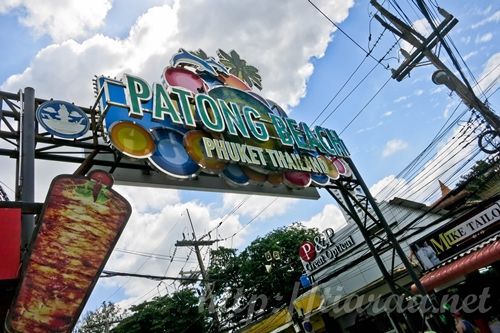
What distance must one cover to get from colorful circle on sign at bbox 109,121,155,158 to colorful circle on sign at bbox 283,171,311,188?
115 inches

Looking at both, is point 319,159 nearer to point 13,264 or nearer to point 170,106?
point 170,106

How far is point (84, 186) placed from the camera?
3.09 meters

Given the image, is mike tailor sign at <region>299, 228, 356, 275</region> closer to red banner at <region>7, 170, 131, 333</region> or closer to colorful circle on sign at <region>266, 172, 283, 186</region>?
colorful circle on sign at <region>266, 172, 283, 186</region>

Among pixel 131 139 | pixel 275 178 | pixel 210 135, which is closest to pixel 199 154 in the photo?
pixel 210 135

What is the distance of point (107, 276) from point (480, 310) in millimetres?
10590

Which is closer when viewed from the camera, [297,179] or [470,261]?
[297,179]

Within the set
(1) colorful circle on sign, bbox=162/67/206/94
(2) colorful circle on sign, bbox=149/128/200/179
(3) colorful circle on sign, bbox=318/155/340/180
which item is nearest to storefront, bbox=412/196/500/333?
(3) colorful circle on sign, bbox=318/155/340/180

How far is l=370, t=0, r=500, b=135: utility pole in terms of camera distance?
790 cm

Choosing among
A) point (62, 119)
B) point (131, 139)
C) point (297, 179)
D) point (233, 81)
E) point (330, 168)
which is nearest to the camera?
point (62, 119)

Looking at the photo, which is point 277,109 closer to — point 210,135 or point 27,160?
point 210,135

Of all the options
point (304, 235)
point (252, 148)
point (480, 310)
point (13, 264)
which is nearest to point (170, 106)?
point (252, 148)

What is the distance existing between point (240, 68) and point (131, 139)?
4895 millimetres

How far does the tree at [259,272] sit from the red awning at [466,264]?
10795 millimetres

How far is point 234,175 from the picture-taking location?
6223 mm
